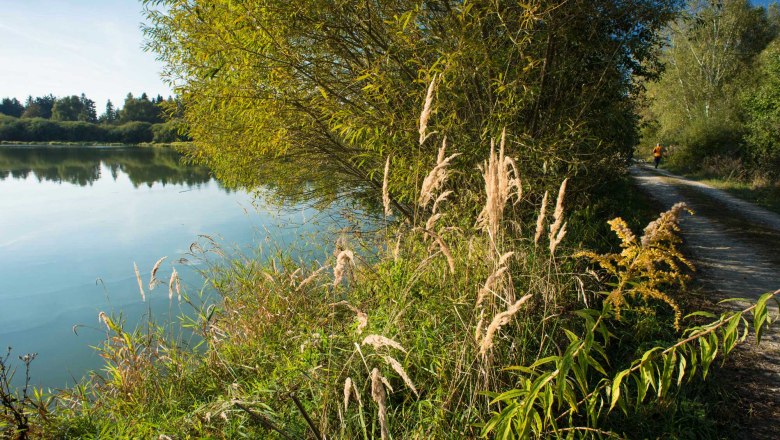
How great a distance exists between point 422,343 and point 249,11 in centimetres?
400

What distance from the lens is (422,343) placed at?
2.49 m

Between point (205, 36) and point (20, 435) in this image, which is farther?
point (205, 36)

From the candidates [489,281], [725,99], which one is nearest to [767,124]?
[725,99]

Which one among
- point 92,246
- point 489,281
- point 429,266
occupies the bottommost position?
point 92,246

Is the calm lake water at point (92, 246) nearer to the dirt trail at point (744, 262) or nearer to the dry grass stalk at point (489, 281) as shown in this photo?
the dry grass stalk at point (489, 281)

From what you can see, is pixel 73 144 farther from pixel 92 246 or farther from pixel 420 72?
pixel 420 72

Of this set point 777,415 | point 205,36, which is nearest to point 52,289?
point 205,36

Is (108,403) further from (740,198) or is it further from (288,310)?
(740,198)

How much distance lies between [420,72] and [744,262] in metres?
5.25

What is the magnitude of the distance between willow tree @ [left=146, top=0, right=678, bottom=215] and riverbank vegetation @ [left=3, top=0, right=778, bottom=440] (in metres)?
0.04

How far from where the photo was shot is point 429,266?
3.07 meters

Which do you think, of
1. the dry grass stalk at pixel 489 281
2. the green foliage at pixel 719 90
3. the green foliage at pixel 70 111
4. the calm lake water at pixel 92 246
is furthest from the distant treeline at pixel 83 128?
the dry grass stalk at pixel 489 281

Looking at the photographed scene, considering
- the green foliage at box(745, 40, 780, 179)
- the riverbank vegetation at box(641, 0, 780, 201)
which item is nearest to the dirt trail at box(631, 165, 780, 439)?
the green foliage at box(745, 40, 780, 179)

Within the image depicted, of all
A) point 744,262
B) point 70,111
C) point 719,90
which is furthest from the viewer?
point 70,111
